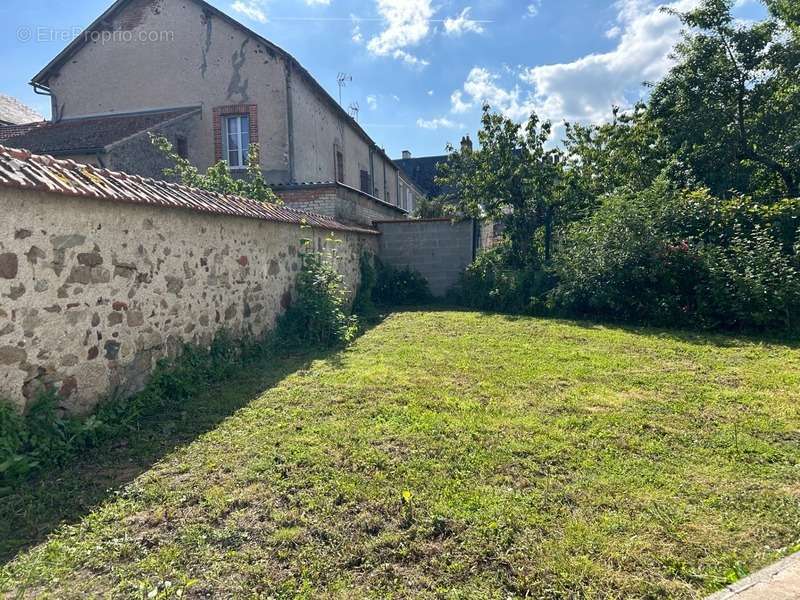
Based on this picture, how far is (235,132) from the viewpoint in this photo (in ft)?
45.8

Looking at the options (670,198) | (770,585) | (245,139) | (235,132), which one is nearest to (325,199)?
(245,139)

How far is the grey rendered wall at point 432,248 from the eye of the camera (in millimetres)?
12430

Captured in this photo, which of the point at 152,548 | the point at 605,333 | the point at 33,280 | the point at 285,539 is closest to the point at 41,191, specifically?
the point at 33,280

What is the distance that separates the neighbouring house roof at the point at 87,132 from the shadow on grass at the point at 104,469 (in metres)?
9.39

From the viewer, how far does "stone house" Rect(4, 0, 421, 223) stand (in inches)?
528

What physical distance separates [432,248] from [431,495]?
10080 millimetres

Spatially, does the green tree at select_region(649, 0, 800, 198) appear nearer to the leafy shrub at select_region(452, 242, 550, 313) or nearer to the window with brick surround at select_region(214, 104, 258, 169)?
the leafy shrub at select_region(452, 242, 550, 313)

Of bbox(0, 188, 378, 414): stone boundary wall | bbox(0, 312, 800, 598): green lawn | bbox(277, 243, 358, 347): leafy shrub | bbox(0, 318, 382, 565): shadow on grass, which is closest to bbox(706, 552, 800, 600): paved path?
bbox(0, 312, 800, 598): green lawn

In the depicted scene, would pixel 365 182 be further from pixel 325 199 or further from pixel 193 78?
pixel 325 199

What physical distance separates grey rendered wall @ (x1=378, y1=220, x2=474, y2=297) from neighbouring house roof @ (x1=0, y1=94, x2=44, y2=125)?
14097mm

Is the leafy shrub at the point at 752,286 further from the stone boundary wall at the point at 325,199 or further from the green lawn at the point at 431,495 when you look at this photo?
the stone boundary wall at the point at 325,199

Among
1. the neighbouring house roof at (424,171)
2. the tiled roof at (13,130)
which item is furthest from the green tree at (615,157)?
the neighbouring house roof at (424,171)

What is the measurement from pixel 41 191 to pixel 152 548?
2.76 m

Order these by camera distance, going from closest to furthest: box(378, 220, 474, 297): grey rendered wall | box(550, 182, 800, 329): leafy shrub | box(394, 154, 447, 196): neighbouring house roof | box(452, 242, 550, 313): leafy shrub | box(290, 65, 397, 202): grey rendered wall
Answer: box(550, 182, 800, 329): leafy shrub < box(452, 242, 550, 313): leafy shrub < box(378, 220, 474, 297): grey rendered wall < box(290, 65, 397, 202): grey rendered wall < box(394, 154, 447, 196): neighbouring house roof
